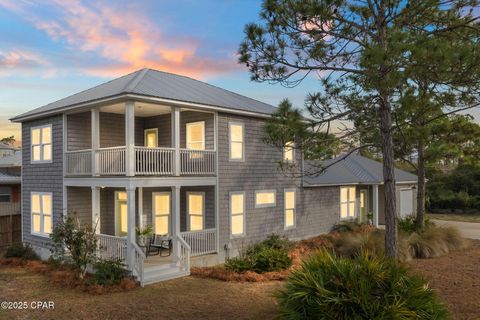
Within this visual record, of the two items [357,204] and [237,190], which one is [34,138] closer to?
[237,190]

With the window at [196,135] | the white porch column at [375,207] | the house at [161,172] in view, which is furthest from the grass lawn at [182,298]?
the white porch column at [375,207]

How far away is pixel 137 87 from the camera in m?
13.4

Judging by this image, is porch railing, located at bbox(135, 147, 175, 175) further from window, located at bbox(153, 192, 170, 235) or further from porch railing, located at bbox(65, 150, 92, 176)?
window, located at bbox(153, 192, 170, 235)

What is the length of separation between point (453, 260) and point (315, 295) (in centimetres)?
1051

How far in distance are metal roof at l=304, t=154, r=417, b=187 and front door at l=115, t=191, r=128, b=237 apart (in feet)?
26.0

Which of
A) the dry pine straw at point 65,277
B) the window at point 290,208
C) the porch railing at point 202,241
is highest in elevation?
the window at point 290,208

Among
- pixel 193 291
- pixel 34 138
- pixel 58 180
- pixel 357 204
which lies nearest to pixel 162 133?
pixel 58 180

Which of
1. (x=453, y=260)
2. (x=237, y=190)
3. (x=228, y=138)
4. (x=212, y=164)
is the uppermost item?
(x=228, y=138)

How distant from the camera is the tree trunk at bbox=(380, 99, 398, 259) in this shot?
11.0 m

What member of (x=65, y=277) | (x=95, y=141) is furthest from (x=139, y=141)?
(x=65, y=277)

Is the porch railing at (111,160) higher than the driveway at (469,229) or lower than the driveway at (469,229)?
higher

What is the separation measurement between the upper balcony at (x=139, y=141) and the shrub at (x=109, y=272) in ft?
8.84

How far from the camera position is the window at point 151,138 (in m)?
17.0

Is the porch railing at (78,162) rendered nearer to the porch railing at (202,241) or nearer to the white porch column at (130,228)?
the white porch column at (130,228)
